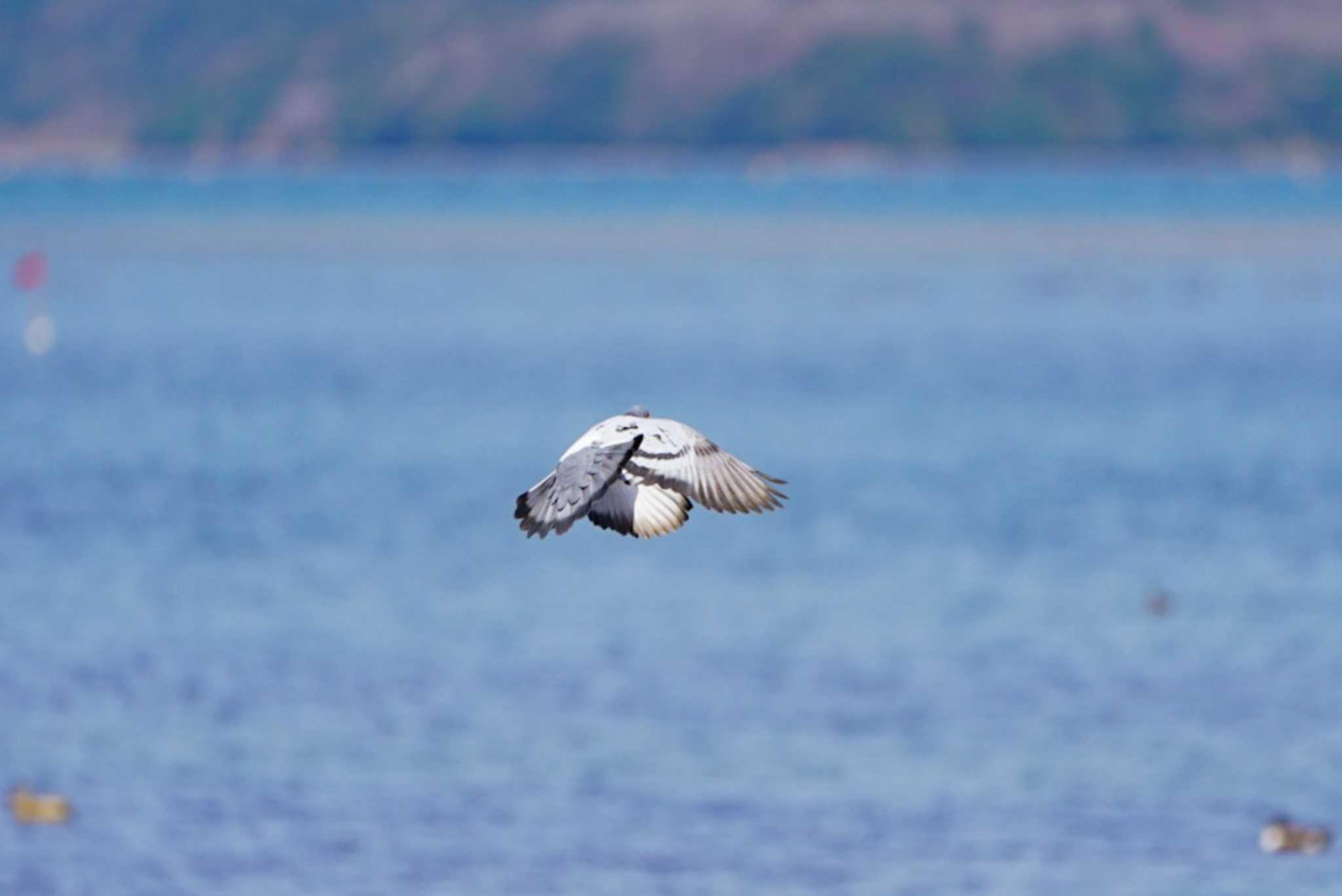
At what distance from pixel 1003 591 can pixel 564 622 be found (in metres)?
6.20

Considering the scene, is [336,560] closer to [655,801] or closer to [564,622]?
[564,622]

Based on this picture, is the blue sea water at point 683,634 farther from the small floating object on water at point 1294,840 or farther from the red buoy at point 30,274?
the red buoy at point 30,274

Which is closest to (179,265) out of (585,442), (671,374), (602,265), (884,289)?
(602,265)

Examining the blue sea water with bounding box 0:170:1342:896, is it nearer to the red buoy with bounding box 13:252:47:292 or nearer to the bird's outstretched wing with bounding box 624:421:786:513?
the red buoy with bounding box 13:252:47:292

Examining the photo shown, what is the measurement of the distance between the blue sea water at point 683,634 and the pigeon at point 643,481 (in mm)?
12888

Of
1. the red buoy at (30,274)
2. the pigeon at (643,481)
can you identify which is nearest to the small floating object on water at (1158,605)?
the pigeon at (643,481)

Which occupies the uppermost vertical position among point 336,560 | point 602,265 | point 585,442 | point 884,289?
point 602,265

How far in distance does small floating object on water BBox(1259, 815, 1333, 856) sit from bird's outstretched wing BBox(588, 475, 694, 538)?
14548 millimetres

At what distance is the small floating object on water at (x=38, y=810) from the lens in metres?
24.3

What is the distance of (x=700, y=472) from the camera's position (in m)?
9.64

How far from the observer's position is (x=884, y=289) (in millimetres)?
117125

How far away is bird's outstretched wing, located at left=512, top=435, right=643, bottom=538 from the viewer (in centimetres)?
916

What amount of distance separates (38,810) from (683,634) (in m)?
10.3

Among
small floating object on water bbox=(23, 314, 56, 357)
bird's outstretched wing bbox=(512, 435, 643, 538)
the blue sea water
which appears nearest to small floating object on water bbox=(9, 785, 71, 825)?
the blue sea water
